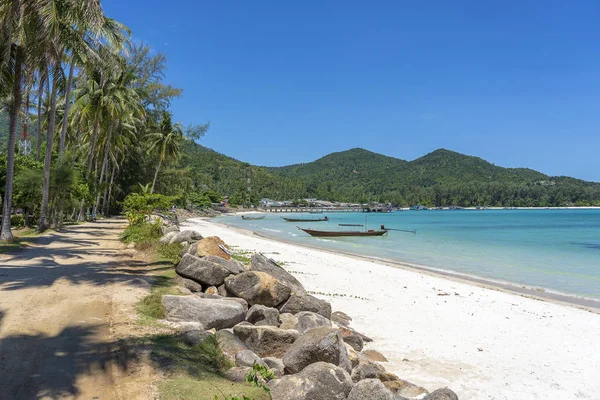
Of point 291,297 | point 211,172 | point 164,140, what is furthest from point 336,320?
point 211,172

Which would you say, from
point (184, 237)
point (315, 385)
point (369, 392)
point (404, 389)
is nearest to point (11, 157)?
point (184, 237)

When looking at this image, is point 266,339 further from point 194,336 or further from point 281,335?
point 194,336

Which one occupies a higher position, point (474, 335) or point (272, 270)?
point (272, 270)

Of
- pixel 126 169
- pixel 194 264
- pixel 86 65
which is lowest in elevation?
pixel 194 264

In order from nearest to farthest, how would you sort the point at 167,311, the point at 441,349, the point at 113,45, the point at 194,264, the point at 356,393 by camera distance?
the point at 356,393, the point at 167,311, the point at 441,349, the point at 194,264, the point at 113,45

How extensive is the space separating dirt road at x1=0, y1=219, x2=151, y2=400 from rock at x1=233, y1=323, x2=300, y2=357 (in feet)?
6.08

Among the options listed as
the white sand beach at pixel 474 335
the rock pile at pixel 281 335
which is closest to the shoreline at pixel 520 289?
the white sand beach at pixel 474 335

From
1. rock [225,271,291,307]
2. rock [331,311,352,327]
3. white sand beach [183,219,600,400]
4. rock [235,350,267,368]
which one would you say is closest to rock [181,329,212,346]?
rock [235,350,267,368]

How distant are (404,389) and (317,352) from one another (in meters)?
1.55

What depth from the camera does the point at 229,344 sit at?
6.28 m

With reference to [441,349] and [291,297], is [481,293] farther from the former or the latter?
[291,297]

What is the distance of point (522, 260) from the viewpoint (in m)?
25.8

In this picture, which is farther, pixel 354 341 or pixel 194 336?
pixel 354 341

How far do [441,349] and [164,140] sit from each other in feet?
132
